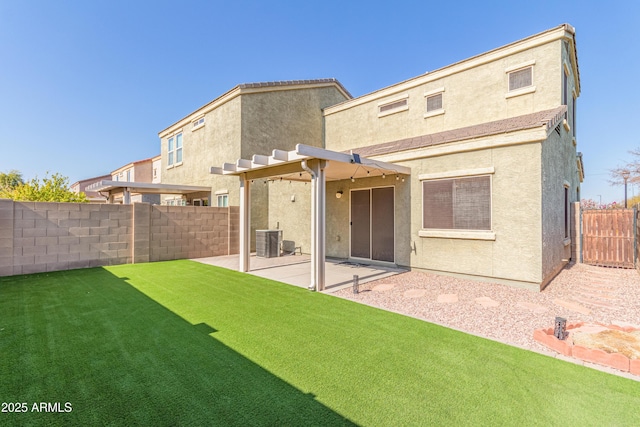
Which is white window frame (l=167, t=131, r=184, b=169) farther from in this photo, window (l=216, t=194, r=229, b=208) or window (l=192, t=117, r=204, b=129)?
window (l=216, t=194, r=229, b=208)

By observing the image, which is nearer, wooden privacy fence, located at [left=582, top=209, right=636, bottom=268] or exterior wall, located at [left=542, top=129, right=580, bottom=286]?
exterior wall, located at [left=542, top=129, right=580, bottom=286]

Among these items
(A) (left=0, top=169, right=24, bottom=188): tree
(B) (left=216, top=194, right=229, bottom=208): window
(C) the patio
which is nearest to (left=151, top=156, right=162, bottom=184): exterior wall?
(B) (left=216, top=194, right=229, bottom=208): window

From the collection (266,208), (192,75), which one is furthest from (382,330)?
(192,75)

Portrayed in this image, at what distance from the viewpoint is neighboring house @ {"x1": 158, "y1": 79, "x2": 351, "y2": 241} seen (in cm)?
1318

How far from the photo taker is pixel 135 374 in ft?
10.1

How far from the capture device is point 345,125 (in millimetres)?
14062

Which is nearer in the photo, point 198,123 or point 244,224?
Answer: point 244,224

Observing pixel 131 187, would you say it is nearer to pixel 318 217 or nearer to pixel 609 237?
pixel 318 217

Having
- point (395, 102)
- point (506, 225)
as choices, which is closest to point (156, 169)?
point (395, 102)

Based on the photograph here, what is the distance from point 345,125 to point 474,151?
7572 millimetres

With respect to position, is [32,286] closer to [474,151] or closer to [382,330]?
[382,330]

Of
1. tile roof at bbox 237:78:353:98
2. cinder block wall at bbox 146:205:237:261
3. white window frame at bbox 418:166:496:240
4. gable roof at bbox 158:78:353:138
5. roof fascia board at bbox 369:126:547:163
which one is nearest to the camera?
roof fascia board at bbox 369:126:547:163

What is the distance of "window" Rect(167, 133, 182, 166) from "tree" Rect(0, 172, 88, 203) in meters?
5.86

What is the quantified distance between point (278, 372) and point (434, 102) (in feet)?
35.7
